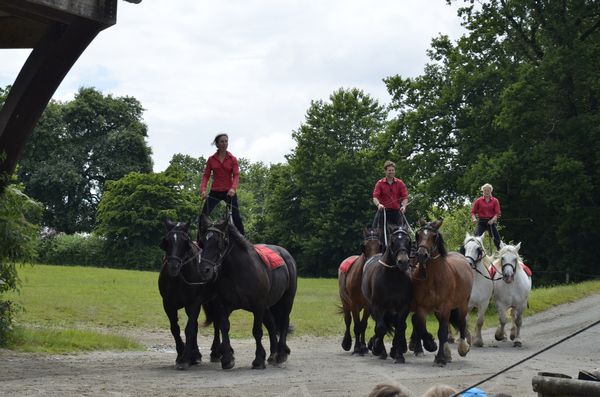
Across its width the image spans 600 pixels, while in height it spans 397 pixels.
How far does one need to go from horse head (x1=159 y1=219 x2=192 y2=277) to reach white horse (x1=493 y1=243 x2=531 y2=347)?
25.7ft

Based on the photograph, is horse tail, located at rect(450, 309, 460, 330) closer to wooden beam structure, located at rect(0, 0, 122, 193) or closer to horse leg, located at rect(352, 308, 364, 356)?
horse leg, located at rect(352, 308, 364, 356)

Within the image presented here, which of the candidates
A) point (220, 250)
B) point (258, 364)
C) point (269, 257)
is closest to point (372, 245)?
point (269, 257)

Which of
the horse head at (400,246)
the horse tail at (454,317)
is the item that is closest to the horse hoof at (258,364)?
the horse head at (400,246)

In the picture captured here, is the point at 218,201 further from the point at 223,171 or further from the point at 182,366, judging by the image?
the point at 182,366

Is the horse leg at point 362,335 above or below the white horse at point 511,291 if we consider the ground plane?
below

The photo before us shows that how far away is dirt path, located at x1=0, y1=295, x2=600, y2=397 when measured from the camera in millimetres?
11578

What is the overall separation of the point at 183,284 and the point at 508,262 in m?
7.72

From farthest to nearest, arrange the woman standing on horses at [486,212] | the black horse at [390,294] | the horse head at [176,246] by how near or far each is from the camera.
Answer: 1. the woman standing on horses at [486,212]
2. the black horse at [390,294]
3. the horse head at [176,246]

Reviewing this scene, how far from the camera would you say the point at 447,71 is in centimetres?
4738

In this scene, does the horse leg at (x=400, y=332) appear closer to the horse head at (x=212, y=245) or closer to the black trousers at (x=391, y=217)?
the black trousers at (x=391, y=217)

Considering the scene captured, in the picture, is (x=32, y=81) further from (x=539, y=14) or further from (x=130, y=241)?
(x=130, y=241)

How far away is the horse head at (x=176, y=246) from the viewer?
45.8 feet

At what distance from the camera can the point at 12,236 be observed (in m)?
14.8

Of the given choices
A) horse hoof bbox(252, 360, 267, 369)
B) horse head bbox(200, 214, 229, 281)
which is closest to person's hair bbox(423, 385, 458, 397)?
horse head bbox(200, 214, 229, 281)
